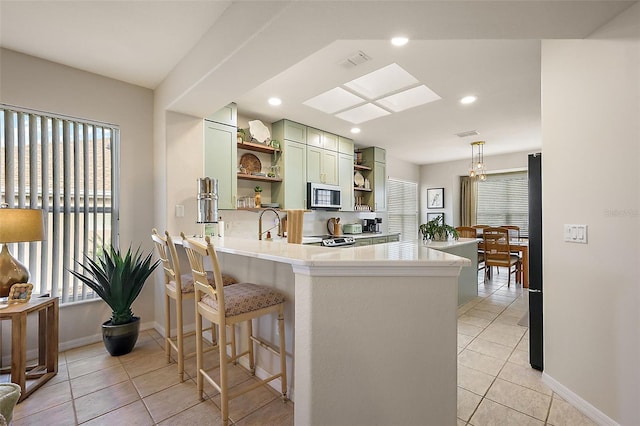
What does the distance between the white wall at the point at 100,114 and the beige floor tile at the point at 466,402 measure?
115 inches

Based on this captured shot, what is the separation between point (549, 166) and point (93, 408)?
3278mm

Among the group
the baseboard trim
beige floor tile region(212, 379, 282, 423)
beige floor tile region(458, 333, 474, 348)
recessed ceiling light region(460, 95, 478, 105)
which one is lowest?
beige floor tile region(458, 333, 474, 348)

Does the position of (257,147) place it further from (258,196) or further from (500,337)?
(500,337)

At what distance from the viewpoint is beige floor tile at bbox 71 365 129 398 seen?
194 centimetres

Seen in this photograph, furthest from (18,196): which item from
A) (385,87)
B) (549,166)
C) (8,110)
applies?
(549,166)

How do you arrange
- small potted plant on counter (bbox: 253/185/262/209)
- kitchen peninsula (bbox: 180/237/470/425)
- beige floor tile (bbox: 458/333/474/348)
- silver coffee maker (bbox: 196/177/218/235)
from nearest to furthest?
kitchen peninsula (bbox: 180/237/470/425), beige floor tile (bbox: 458/333/474/348), silver coffee maker (bbox: 196/177/218/235), small potted plant on counter (bbox: 253/185/262/209)

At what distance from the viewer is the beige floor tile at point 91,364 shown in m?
2.17

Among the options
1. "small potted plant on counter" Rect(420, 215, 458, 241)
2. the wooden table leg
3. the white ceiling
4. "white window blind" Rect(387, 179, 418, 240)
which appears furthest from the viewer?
"white window blind" Rect(387, 179, 418, 240)

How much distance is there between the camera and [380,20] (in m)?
1.49

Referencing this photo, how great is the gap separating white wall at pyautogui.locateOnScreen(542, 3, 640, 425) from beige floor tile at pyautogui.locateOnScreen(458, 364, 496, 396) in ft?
1.27

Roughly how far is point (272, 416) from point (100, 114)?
9.73 ft

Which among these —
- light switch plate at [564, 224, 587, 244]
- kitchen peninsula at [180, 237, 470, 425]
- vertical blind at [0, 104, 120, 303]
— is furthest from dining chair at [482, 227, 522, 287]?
vertical blind at [0, 104, 120, 303]

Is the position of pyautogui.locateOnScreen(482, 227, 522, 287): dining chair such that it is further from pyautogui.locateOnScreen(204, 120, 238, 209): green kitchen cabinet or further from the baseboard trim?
pyautogui.locateOnScreen(204, 120, 238, 209): green kitchen cabinet

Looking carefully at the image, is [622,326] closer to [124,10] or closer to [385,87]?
[385,87]
